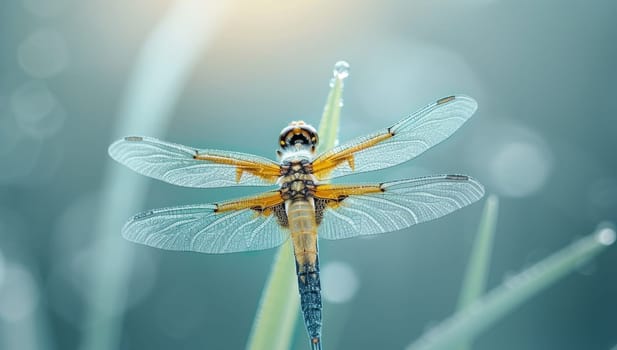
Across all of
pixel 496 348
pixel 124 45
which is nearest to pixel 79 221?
pixel 124 45

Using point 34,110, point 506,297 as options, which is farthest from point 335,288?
point 34,110

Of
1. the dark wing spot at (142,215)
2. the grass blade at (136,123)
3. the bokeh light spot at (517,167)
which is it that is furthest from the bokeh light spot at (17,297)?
the bokeh light spot at (517,167)

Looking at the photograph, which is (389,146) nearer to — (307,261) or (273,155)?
(307,261)

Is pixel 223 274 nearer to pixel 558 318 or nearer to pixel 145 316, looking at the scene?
pixel 145 316

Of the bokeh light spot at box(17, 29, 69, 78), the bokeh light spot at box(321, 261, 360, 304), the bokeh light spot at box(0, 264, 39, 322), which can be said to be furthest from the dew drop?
the bokeh light spot at box(17, 29, 69, 78)

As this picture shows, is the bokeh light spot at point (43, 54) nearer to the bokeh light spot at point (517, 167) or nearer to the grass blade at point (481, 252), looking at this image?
the bokeh light spot at point (517, 167)

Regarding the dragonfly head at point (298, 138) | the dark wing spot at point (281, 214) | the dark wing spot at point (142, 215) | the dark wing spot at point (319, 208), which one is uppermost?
the dragonfly head at point (298, 138)

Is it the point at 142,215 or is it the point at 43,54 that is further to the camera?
the point at 43,54
